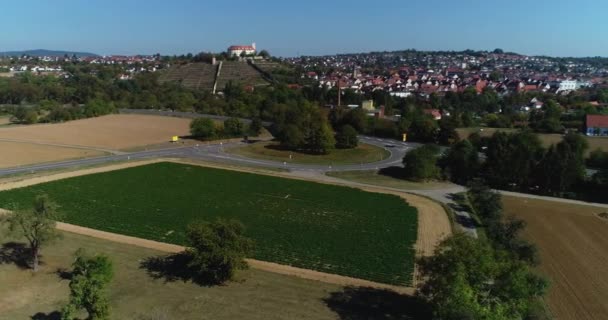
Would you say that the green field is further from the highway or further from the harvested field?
the harvested field

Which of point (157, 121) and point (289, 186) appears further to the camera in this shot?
point (157, 121)

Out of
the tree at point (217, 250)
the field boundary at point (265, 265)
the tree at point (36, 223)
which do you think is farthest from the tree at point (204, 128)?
the tree at point (217, 250)

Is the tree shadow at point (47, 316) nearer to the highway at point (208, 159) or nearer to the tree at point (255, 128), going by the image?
the highway at point (208, 159)

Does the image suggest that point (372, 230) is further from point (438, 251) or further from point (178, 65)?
point (178, 65)

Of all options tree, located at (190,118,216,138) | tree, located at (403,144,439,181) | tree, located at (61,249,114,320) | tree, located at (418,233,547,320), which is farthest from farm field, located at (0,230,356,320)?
tree, located at (190,118,216,138)

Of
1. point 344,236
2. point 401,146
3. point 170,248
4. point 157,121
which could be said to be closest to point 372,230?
point 344,236

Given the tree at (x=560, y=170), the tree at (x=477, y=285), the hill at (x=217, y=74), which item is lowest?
the tree at (x=477, y=285)
